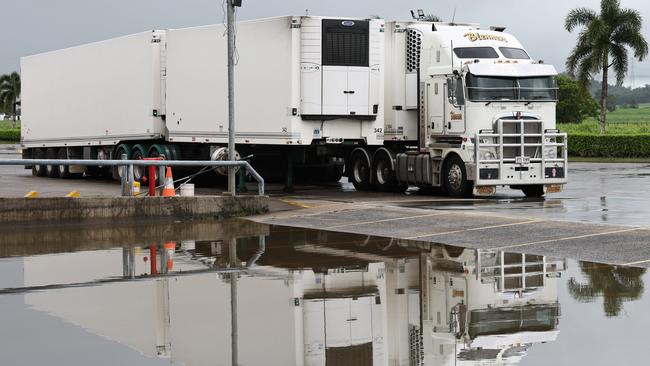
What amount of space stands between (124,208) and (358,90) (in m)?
8.44

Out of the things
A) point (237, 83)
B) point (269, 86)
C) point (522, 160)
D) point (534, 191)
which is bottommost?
point (534, 191)

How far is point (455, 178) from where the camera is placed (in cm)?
2533

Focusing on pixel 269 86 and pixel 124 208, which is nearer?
pixel 124 208

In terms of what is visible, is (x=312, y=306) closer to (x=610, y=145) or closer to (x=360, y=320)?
(x=360, y=320)

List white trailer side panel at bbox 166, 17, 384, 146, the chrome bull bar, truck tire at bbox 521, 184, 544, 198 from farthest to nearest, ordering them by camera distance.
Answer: truck tire at bbox 521, 184, 544, 198 < white trailer side panel at bbox 166, 17, 384, 146 < the chrome bull bar

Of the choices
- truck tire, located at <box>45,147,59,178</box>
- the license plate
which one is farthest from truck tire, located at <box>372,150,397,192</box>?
truck tire, located at <box>45,147,59,178</box>

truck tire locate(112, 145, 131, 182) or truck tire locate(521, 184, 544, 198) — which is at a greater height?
truck tire locate(112, 145, 131, 182)

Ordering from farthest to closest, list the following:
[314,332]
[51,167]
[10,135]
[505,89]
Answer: [10,135] < [51,167] < [505,89] < [314,332]

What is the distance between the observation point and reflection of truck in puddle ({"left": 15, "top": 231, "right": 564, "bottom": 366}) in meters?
8.59

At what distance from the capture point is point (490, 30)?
2705cm

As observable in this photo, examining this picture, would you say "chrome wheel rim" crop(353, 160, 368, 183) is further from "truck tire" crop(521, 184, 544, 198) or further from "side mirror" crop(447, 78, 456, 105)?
"truck tire" crop(521, 184, 544, 198)

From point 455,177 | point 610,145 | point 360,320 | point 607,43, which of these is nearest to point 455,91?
point 455,177

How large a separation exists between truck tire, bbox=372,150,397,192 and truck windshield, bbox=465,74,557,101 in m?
3.35

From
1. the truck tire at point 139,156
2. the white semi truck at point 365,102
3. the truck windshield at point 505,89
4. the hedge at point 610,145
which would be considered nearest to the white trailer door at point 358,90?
the white semi truck at point 365,102
